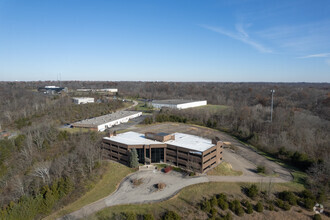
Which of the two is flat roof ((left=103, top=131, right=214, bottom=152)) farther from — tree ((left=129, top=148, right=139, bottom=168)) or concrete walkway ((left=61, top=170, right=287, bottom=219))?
concrete walkway ((left=61, top=170, right=287, bottom=219))

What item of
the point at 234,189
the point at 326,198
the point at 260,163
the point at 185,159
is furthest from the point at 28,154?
the point at 326,198

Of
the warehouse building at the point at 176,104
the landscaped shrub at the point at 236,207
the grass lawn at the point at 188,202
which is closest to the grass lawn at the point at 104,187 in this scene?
the grass lawn at the point at 188,202

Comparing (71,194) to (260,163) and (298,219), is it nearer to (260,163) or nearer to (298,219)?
(298,219)

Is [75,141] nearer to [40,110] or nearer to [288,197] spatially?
[40,110]

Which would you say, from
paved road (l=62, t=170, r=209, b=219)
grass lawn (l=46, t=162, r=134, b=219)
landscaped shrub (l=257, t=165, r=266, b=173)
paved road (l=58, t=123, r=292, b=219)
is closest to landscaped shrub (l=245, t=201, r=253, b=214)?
paved road (l=58, t=123, r=292, b=219)

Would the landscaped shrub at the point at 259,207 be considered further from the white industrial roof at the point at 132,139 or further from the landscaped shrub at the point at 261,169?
the white industrial roof at the point at 132,139

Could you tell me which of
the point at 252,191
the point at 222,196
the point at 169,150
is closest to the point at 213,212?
the point at 222,196
